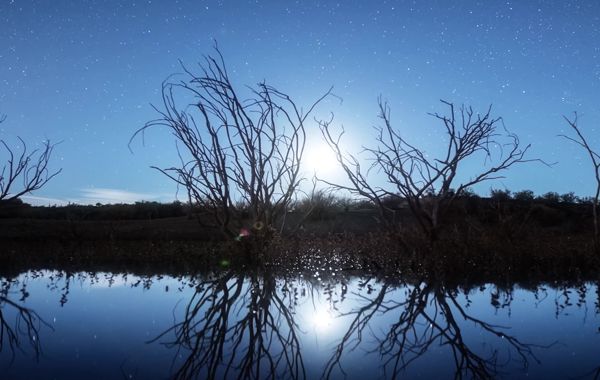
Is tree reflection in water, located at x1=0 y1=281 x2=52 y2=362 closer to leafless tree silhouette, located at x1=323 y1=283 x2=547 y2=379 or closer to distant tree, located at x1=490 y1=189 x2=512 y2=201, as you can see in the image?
leafless tree silhouette, located at x1=323 y1=283 x2=547 y2=379

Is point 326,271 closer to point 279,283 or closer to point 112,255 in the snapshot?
point 279,283

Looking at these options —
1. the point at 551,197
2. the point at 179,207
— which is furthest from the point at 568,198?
the point at 179,207

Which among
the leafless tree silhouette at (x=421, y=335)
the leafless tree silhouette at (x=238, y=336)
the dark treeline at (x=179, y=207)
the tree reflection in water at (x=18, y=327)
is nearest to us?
the leafless tree silhouette at (x=238, y=336)

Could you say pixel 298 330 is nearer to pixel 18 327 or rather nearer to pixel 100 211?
pixel 18 327

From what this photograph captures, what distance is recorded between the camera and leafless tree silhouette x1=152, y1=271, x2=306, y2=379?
3.84m

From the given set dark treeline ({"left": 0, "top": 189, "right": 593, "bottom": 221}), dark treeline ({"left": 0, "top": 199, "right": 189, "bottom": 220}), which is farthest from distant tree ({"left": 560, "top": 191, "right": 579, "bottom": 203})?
dark treeline ({"left": 0, "top": 199, "right": 189, "bottom": 220})

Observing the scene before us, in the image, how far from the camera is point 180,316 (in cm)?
612

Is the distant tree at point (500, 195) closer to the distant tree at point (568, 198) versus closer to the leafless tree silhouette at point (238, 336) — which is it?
the distant tree at point (568, 198)

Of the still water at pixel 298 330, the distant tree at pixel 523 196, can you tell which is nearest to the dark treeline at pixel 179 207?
the distant tree at pixel 523 196

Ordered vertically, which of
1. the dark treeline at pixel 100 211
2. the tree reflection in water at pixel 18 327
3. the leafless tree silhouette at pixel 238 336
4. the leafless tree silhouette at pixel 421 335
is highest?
the dark treeline at pixel 100 211

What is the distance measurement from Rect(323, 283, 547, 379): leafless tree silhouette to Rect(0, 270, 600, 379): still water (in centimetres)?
2

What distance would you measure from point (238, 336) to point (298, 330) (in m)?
0.67

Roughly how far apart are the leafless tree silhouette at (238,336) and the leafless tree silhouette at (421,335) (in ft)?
1.60

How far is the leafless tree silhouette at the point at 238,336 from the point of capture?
3842 millimetres
